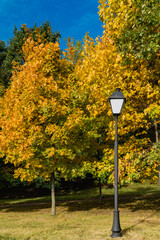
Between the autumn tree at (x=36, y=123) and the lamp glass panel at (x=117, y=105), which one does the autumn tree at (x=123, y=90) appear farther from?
the lamp glass panel at (x=117, y=105)

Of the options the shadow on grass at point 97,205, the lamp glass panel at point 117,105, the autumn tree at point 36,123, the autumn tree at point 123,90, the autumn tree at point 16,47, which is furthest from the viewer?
the autumn tree at point 16,47

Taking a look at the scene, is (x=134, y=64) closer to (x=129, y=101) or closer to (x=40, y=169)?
(x=129, y=101)

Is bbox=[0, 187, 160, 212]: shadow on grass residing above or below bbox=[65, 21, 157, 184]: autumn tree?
below

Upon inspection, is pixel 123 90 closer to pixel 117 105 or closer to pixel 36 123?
pixel 117 105

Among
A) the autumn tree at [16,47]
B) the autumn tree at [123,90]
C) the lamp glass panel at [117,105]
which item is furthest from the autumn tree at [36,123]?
the autumn tree at [16,47]

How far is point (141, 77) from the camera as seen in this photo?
35.9 feet

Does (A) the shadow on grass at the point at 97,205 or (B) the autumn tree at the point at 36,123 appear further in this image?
(A) the shadow on grass at the point at 97,205

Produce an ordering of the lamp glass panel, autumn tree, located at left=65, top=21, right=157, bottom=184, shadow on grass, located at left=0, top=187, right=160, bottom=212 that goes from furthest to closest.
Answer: shadow on grass, located at left=0, top=187, right=160, bottom=212, autumn tree, located at left=65, top=21, right=157, bottom=184, the lamp glass panel

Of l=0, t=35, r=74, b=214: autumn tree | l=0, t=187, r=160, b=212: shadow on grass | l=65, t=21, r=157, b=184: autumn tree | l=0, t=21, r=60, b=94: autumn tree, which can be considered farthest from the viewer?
l=0, t=21, r=60, b=94: autumn tree

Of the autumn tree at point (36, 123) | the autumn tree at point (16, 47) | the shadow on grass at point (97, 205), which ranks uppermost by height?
the autumn tree at point (16, 47)

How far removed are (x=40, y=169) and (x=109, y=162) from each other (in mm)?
3791

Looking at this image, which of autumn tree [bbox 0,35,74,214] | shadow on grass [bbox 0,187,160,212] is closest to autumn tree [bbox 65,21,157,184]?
autumn tree [bbox 0,35,74,214]

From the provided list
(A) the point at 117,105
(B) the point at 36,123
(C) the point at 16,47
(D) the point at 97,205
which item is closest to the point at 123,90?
(A) the point at 117,105

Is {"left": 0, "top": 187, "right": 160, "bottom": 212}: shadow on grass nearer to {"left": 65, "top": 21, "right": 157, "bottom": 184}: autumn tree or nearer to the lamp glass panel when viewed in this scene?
{"left": 65, "top": 21, "right": 157, "bottom": 184}: autumn tree
